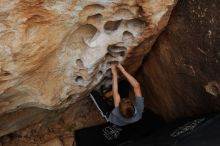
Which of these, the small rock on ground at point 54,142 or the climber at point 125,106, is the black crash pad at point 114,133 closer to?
the small rock on ground at point 54,142

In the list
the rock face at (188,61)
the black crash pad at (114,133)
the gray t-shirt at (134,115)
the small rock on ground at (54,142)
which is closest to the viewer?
the rock face at (188,61)

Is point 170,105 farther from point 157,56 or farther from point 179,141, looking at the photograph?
point 179,141

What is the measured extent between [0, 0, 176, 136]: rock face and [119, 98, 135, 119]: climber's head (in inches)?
7.8

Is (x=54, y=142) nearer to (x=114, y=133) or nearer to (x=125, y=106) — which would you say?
(x=114, y=133)

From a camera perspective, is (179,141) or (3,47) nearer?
(3,47)

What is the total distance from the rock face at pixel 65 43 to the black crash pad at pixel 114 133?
0.34 metres

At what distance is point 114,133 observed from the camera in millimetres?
2479

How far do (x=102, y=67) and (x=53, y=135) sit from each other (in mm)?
784

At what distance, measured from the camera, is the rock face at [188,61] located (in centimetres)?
190

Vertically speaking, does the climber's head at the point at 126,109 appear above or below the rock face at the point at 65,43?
below

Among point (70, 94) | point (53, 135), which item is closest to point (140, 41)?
point (70, 94)

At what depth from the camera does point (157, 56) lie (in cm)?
226

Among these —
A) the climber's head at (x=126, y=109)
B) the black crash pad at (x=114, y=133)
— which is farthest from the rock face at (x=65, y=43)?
the black crash pad at (x=114, y=133)

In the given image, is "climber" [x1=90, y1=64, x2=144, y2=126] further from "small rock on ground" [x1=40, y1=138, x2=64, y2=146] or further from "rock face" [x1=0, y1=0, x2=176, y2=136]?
"small rock on ground" [x1=40, y1=138, x2=64, y2=146]
